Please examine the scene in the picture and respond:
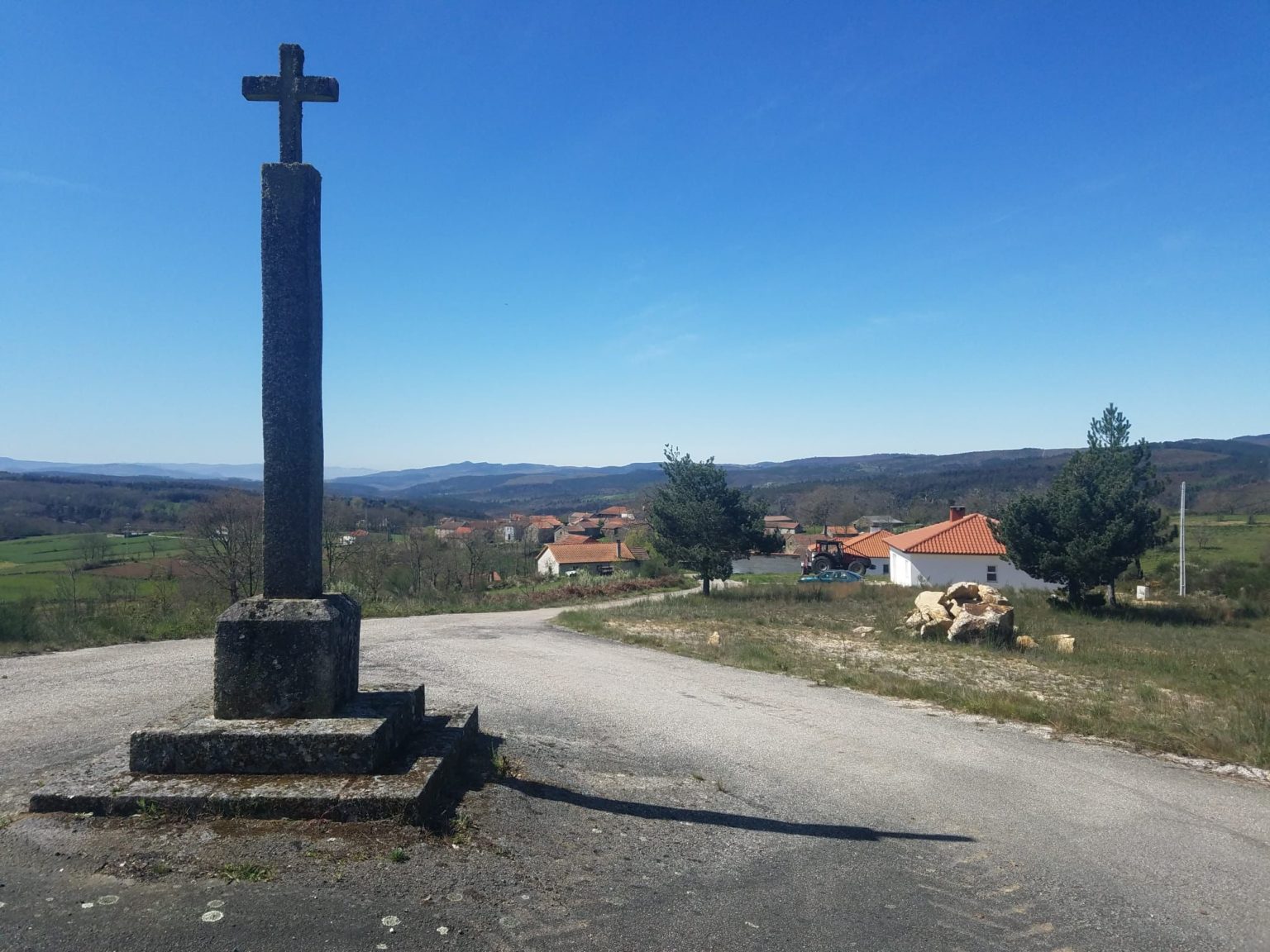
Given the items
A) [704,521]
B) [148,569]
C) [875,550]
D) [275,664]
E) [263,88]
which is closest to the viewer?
[275,664]

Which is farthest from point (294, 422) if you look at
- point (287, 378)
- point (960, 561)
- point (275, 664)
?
point (960, 561)

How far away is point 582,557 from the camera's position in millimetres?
60906

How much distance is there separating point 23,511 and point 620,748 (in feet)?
169

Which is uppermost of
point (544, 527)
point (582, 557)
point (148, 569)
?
point (148, 569)

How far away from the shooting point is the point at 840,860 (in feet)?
13.5

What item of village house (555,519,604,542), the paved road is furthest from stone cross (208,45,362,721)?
village house (555,519,604,542)

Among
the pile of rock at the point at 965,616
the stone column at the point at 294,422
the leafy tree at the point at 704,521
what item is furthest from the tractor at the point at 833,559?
the stone column at the point at 294,422

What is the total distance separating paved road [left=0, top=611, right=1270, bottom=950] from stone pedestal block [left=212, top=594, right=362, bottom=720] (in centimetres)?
92

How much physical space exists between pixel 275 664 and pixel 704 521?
2444 centimetres

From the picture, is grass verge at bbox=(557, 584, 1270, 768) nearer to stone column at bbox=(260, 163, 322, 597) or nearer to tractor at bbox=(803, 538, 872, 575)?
stone column at bbox=(260, 163, 322, 597)

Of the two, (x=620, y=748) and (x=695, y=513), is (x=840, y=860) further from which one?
(x=695, y=513)

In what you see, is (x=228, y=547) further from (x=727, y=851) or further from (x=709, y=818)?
(x=727, y=851)

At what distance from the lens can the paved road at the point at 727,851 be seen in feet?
10.2

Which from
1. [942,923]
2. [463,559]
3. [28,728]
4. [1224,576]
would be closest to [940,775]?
[942,923]
